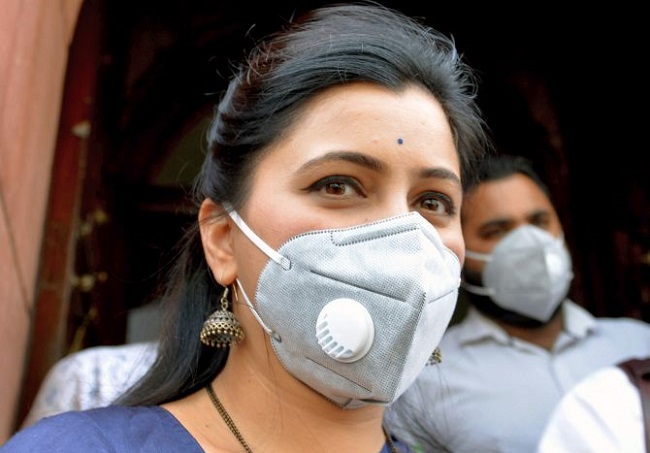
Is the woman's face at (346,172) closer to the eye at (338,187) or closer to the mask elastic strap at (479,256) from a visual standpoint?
the eye at (338,187)

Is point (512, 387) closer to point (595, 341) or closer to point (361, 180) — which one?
point (595, 341)

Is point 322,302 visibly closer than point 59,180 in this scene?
Yes

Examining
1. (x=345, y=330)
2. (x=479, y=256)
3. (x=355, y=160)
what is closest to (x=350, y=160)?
(x=355, y=160)

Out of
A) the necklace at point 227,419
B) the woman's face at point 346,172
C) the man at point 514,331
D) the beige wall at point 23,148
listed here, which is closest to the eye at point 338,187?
the woman's face at point 346,172

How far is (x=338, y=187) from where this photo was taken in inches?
51.3

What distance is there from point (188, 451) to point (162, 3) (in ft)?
8.07

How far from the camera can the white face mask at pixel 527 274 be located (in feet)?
8.56

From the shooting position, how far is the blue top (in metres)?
1.13

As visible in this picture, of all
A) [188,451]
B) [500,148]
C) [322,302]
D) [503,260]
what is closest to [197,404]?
[188,451]

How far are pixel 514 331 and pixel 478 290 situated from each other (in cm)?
20

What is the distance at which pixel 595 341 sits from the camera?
8.62 feet

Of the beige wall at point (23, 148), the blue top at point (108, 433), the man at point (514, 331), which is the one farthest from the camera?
the man at point (514, 331)

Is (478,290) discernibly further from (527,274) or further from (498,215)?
(498,215)

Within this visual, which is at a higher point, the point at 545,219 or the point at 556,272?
the point at 545,219
